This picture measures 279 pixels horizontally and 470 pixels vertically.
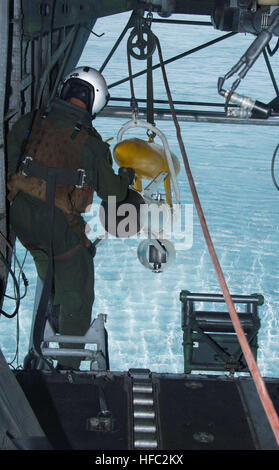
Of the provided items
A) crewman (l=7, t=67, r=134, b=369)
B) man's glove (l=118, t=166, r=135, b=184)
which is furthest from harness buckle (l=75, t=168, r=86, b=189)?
man's glove (l=118, t=166, r=135, b=184)

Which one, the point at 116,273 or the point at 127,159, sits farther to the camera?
the point at 116,273

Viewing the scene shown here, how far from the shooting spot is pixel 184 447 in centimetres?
222

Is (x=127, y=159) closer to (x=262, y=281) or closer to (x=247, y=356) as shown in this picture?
(x=247, y=356)

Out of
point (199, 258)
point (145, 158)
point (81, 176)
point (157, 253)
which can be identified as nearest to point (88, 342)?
point (81, 176)

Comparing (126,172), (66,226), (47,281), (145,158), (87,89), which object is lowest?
(47,281)

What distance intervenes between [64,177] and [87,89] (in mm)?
593

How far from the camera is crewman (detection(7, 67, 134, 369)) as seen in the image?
331cm

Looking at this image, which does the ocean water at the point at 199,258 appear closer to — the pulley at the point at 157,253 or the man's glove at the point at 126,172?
the pulley at the point at 157,253

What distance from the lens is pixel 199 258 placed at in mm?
10523

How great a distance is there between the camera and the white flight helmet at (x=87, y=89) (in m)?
3.44

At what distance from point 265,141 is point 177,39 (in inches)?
235

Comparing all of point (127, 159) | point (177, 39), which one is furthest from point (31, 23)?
point (177, 39)

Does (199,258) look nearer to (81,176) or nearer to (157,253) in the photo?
(157,253)

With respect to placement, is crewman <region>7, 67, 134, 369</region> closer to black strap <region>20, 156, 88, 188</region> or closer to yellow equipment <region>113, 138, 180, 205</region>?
black strap <region>20, 156, 88, 188</region>
